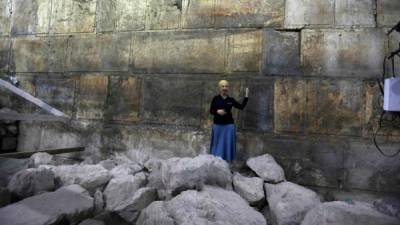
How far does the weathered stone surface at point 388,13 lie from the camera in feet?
17.1

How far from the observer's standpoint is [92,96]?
662cm

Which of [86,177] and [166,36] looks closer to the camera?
[86,177]

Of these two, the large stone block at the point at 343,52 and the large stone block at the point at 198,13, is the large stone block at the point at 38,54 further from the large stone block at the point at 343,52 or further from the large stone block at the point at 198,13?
the large stone block at the point at 343,52

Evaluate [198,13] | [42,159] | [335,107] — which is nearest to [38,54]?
[42,159]

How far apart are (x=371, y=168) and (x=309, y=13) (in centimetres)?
279

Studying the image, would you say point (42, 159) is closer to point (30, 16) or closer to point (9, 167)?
point (9, 167)

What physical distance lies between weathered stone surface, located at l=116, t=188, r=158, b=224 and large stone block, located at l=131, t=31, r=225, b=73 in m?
2.76

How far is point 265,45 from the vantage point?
18.6 feet

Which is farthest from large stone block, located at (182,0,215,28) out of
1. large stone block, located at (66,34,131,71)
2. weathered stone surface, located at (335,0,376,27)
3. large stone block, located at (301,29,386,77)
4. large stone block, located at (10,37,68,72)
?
large stone block, located at (10,37,68,72)

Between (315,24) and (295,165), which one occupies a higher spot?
(315,24)

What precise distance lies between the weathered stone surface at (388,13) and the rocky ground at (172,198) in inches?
113

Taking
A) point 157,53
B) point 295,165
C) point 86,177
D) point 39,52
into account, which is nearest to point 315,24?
point 295,165

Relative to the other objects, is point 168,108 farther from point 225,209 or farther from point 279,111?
point 225,209

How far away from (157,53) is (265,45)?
2097 millimetres
